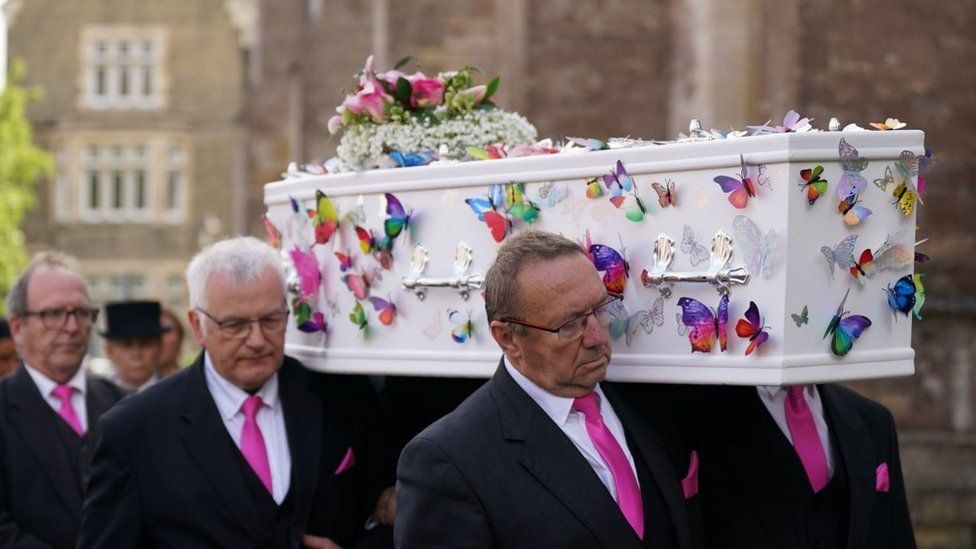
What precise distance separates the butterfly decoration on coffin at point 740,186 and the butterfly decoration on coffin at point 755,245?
0.14ft

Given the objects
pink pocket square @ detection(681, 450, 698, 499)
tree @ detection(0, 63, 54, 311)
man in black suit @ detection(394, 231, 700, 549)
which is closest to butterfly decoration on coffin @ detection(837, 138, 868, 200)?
man in black suit @ detection(394, 231, 700, 549)

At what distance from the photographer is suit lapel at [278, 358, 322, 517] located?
4656 mm

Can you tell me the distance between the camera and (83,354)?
5.98m

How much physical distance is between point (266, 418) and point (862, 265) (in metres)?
1.87

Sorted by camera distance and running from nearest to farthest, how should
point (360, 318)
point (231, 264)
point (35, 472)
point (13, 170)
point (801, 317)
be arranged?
point (801, 317) < point (231, 264) < point (360, 318) < point (35, 472) < point (13, 170)

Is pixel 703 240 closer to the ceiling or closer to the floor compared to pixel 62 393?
closer to the ceiling

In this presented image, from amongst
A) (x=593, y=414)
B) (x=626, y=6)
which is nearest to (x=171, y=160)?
(x=626, y=6)

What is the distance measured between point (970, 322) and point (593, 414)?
Result: 8500 millimetres

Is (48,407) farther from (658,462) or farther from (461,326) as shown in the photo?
(658,462)

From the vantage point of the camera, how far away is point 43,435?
18.9ft

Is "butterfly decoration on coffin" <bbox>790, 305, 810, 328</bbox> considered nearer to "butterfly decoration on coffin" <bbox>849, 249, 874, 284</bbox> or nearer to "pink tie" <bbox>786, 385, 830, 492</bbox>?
"butterfly decoration on coffin" <bbox>849, 249, 874, 284</bbox>

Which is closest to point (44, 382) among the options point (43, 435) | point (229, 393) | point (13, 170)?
point (43, 435)

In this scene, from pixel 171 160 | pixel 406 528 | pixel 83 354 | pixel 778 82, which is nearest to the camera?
pixel 406 528

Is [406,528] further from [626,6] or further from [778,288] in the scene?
[626,6]
